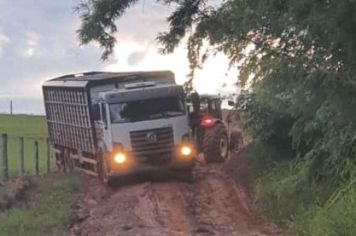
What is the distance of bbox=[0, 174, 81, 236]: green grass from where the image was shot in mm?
17203

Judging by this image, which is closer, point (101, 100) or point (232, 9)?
point (232, 9)

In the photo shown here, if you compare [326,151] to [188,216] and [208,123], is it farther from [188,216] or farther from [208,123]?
[208,123]

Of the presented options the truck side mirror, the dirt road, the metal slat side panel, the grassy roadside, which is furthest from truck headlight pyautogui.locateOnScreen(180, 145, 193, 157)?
the metal slat side panel

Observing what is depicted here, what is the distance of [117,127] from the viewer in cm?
2367

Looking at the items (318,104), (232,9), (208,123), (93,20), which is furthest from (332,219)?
(208,123)

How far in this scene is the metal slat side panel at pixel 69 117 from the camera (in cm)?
2575

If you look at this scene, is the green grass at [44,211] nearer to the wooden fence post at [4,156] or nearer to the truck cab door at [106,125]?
the truck cab door at [106,125]

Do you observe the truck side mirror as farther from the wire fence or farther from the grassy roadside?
the grassy roadside

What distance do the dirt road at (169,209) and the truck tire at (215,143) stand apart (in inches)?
113

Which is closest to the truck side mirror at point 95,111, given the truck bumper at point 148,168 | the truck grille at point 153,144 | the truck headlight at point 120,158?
the truck grille at point 153,144

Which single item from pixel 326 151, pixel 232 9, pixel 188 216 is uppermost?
pixel 232 9

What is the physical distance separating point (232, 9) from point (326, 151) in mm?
3002

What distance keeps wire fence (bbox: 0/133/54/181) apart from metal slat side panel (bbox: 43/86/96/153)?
89 centimetres

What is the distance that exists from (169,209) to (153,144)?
443cm
